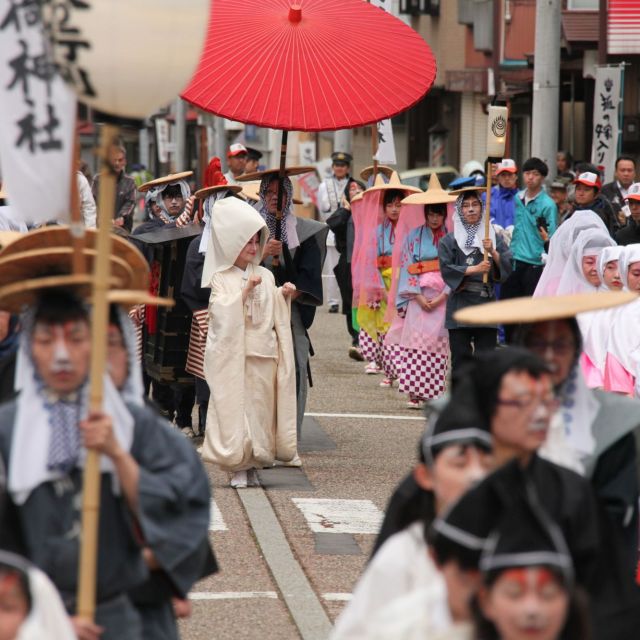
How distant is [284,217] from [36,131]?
656 cm

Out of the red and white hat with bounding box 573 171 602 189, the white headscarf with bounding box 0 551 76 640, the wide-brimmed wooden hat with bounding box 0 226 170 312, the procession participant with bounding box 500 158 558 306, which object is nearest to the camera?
the white headscarf with bounding box 0 551 76 640

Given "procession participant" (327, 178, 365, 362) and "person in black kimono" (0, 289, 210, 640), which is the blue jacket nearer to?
"procession participant" (327, 178, 365, 362)

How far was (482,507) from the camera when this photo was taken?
12.5 feet

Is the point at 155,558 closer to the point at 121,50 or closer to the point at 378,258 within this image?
the point at 121,50

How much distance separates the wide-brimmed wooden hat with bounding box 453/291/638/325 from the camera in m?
4.40

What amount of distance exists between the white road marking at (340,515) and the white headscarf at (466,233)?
12.1 feet

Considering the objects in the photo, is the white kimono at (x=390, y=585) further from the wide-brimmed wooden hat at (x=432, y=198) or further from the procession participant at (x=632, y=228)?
the procession participant at (x=632, y=228)

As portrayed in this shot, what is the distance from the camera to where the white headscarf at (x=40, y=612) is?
150 inches

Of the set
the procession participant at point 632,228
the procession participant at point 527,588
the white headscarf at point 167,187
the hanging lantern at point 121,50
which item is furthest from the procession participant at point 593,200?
the procession participant at point 527,588

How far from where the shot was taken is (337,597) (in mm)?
7559

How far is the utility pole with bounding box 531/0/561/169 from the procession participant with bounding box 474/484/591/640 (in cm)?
1529

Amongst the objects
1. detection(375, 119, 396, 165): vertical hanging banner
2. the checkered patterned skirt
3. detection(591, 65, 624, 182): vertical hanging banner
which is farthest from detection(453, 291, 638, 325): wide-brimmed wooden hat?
detection(591, 65, 624, 182): vertical hanging banner

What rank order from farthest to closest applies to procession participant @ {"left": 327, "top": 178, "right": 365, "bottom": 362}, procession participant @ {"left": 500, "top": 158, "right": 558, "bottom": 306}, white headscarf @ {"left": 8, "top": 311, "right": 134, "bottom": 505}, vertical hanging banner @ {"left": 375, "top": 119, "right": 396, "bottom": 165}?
vertical hanging banner @ {"left": 375, "top": 119, "right": 396, "bottom": 165} → procession participant @ {"left": 327, "top": 178, "right": 365, "bottom": 362} → procession participant @ {"left": 500, "top": 158, "right": 558, "bottom": 306} → white headscarf @ {"left": 8, "top": 311, "right": 134, "bottom": 505}

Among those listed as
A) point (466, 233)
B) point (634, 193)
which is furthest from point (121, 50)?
point (634, 193)
